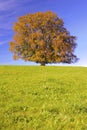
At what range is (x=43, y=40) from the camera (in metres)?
75.4

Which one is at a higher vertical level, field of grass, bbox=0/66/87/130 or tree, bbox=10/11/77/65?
tree, bbox=10/11/77/65

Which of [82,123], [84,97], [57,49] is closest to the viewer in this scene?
[82,123]

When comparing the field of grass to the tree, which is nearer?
the field of grass

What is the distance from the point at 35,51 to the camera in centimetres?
7400

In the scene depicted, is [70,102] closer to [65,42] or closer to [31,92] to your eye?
[31,92]

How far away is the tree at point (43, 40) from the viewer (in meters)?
73.5

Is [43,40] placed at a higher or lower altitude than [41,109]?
higher

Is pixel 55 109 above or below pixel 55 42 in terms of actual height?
below

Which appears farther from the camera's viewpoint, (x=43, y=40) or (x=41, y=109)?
(x=43, y=40)

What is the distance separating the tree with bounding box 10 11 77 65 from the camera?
73.5 meters

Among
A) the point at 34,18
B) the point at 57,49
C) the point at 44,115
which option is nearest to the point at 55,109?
the point at 44,115

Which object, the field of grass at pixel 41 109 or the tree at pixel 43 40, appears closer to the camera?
the field of grass at pixel 41 109

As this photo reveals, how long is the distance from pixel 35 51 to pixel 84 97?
5488 cm

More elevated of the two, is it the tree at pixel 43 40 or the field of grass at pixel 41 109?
the tree at pixel 43 40
